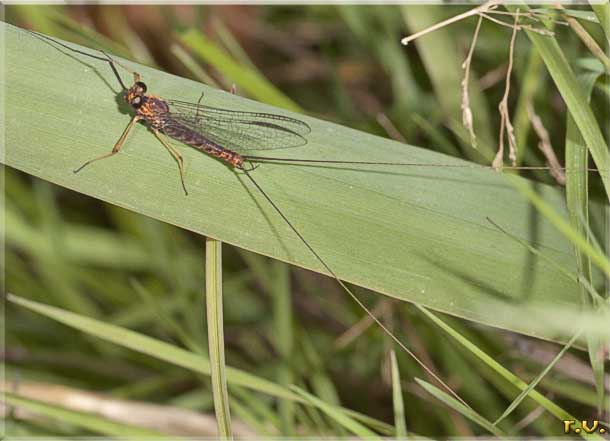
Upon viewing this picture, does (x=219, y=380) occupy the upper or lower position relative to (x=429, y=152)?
lower

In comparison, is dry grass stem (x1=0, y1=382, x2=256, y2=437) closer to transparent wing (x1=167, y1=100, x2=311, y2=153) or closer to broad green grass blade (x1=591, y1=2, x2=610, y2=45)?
transparent wing (x1=167, y1=100, x2=311, y2=153)

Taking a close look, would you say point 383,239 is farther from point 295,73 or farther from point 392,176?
point 295,73

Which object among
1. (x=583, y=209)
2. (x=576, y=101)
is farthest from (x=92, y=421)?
(x=576, y=101)

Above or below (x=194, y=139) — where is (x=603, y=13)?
above

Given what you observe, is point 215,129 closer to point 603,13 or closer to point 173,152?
point 173,152

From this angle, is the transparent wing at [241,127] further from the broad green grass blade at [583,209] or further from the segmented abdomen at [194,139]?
the broad green grass blade at [583,209]

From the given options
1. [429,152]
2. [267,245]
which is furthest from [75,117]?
[429,152]
